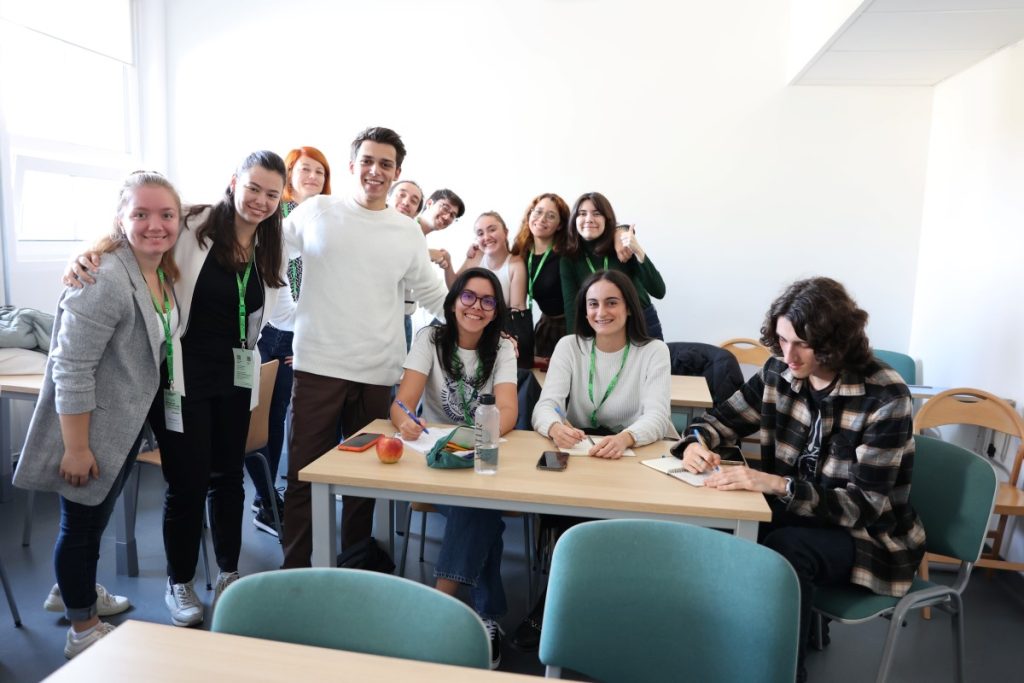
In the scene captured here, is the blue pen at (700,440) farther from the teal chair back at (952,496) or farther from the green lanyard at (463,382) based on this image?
the green lanyard at (463,382)

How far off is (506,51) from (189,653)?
4.40 metres

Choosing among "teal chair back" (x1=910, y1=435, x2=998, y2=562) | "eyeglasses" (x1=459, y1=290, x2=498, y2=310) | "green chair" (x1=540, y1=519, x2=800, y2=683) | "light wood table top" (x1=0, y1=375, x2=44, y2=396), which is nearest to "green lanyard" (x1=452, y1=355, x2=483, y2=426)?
"eyeglasses" (x1=459, y1=290, x2=498, y2=310)

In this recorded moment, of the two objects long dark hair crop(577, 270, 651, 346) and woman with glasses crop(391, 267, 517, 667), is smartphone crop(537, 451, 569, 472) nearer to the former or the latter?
woman with glasses crop(391, 267, 517, 667)

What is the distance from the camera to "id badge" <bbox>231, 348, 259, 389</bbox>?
233 cm

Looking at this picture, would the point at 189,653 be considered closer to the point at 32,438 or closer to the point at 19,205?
the point at 32,438

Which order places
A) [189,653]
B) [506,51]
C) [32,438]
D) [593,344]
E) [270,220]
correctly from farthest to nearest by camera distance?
Result: [506,51] → [593,344] → [270,220] → [32,438] → [189,653]

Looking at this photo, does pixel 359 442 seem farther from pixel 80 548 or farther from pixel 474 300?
pixel 80 548

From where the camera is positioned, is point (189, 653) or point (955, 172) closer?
point (189, 653)

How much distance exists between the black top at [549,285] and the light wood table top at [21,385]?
2237 mm

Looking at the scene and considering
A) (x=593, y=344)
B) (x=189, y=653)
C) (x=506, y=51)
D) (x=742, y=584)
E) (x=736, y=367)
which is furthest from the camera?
(x=506, y=51)

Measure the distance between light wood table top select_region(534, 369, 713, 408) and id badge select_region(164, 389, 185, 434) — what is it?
4.83 feet

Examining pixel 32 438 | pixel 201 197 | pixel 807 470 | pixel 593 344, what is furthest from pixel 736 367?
pixel 201 197

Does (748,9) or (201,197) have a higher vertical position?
(748,9)

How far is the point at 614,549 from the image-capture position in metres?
1.36
